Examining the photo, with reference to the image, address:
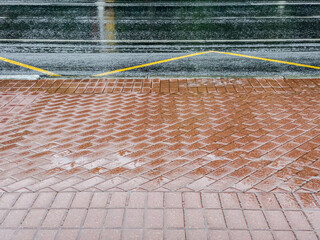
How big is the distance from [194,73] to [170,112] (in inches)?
99.5

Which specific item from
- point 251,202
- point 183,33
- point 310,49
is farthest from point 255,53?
point 251,202

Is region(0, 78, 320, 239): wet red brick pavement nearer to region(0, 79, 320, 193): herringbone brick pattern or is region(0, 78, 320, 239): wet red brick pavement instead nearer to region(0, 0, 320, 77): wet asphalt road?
region(0, 79, 320, 193): herringbone brick pattern

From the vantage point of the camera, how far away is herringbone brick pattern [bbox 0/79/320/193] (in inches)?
138

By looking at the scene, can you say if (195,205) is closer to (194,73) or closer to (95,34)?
(194,73)

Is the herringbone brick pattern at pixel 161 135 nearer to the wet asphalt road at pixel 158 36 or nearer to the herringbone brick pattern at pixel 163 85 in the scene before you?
the herringbone brick pattern at pixel 163 85

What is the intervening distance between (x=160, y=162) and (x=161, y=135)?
0.70 m

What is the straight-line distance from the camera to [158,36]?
10719mm

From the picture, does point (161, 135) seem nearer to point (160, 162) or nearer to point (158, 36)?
point (160, 162)

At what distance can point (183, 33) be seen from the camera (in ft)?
36.6

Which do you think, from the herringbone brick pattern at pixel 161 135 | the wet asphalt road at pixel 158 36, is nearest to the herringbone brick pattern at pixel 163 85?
the herringbone brick pattern at pixel 161 135

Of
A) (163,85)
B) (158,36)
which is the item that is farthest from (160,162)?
(158,36)

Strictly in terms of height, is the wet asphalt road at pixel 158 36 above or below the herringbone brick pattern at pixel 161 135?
above

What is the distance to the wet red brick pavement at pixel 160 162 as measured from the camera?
2.90m

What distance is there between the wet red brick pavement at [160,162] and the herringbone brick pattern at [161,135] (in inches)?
0.6
